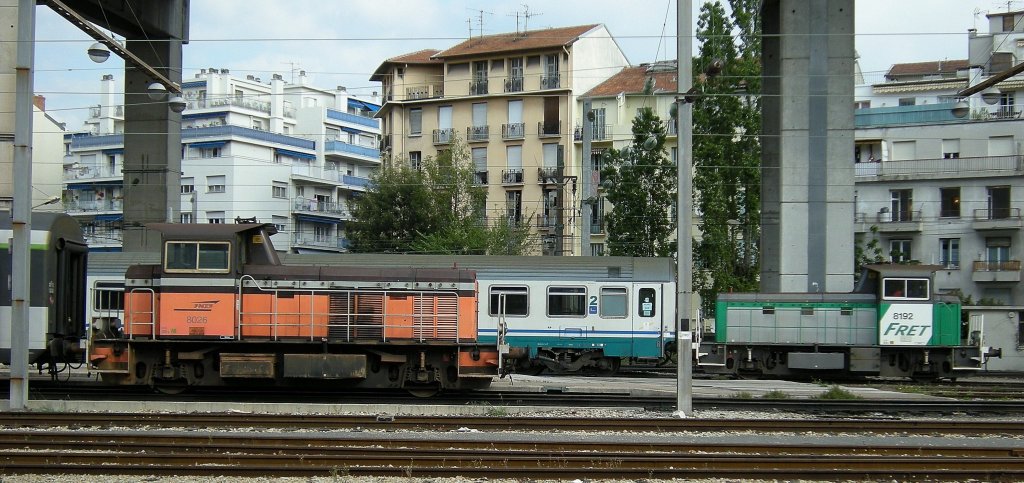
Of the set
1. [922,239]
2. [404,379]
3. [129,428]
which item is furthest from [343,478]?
[922,239]

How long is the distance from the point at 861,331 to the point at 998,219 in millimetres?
23635

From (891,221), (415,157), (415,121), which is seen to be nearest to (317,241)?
(415,157)

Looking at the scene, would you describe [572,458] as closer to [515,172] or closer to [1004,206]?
[1004,206]

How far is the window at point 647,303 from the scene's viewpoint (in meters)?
23.8

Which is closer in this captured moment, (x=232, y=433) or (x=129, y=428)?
(x=232, y=433)

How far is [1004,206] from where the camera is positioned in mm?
42656

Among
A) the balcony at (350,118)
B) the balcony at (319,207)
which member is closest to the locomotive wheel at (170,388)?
the balcony at (319,207)

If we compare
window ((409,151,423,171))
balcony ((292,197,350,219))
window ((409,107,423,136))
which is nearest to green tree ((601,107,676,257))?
window ((409,151,423,171))

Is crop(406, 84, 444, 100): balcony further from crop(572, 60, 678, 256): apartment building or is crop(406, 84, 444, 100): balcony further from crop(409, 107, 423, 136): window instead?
crop(572, 60, 678, 256): apartment building

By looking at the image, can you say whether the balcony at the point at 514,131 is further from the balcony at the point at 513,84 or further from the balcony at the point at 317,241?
the balcony at the point at 317,241

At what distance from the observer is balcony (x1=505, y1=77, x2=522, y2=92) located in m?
54.7

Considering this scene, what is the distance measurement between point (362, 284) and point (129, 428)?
5.10 m

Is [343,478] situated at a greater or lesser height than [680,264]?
lesser

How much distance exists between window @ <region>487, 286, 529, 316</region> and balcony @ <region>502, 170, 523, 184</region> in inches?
1201
